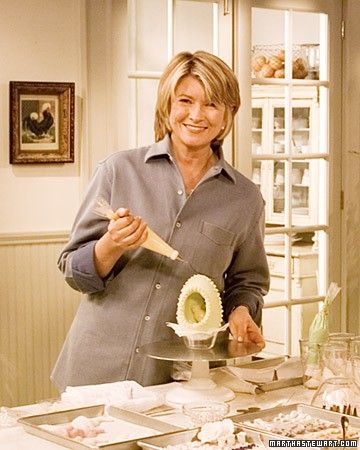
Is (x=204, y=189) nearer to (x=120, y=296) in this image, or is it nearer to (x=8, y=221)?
(x=120, y=296)

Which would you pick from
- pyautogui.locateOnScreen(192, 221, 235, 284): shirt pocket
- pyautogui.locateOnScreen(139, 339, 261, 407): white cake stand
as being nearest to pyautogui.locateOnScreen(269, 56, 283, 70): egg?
pyautogui.locateOnScreen(192, 221, 235, 284): shirt pocket

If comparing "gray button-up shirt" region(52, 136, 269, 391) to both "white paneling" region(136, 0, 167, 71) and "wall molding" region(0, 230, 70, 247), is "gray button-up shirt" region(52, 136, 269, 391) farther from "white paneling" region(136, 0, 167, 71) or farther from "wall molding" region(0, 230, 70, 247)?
"white paneling" region(136, 0, 167, 71)

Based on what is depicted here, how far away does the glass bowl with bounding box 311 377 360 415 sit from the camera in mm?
1997

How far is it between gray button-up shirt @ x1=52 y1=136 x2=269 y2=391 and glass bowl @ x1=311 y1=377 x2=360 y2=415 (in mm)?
597

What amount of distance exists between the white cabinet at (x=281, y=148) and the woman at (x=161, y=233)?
2387 millimetres

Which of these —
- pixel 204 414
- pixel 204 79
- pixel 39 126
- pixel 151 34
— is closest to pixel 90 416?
pixel 204 414

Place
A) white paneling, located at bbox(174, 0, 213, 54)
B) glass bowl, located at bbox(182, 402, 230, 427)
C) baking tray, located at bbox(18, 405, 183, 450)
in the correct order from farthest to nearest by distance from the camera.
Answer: white paneling, located at bbox(174, 0, 213, 54) → glass bowl, located at bbox(182, 402, 230, 427) → baking tray, located at bbox(18, 405, 183, 450)

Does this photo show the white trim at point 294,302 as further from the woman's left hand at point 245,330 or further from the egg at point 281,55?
the woman's left hand at point 245,330

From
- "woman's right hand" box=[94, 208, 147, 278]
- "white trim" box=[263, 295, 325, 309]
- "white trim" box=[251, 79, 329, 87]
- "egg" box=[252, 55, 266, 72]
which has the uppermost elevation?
"egg" box=[252, 55, 266, 72]

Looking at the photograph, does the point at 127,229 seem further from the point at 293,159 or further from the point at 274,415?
the point at 293,159

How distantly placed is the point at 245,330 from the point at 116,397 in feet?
1.55

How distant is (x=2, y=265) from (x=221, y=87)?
2075 millimetres

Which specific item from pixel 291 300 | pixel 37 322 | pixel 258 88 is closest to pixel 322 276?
pixel 291 300

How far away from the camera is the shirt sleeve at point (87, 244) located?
2.45 m
